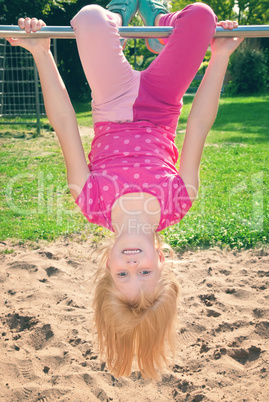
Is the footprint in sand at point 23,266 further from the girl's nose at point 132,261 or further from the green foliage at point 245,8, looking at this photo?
the green foliage at point 245,8

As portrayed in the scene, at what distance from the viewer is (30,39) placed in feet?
8.48

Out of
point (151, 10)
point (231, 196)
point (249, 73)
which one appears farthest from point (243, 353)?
point (249, 73)

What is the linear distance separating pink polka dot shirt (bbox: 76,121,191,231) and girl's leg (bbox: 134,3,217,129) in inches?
7.7

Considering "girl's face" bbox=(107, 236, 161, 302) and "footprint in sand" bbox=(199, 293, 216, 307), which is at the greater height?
"girl's face" bbox=(107, 236, 161, 302)

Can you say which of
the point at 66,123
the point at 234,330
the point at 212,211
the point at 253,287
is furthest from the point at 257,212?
the point at 66,123

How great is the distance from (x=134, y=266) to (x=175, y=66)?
4.02 feet

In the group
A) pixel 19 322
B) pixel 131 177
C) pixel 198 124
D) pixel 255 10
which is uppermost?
pixel 255 10

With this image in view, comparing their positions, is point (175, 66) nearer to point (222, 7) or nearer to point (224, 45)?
point (224, 45)

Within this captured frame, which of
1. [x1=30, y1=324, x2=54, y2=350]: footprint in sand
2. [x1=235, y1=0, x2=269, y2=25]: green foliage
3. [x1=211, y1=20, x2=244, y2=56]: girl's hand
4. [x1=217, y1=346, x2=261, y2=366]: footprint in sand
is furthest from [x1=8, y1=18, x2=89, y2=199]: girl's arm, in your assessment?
[x1=235, y1=0, x2=269, y2=25]: green foliage

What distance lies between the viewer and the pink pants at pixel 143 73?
8.34 ft

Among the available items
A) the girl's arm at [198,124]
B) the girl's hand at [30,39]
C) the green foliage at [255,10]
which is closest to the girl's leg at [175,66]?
the girl's arm at [198,124]

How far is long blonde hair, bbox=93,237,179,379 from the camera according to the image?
8.04ft

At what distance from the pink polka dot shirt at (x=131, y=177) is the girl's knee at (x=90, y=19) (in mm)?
607

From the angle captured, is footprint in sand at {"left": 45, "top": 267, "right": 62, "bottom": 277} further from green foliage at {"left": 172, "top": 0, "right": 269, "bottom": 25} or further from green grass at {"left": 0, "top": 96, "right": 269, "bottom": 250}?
green foliage at {"left": 172, "top": 0, "right": 269, "bottom": 25}
